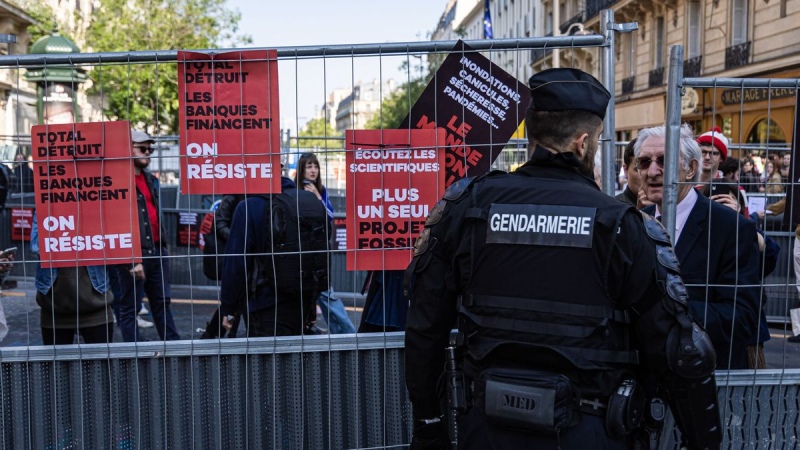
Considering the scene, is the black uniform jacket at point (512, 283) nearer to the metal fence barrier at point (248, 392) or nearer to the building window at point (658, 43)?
the metal fence barrier at point (248, 392)

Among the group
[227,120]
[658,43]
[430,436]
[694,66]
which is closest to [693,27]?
[694,66]

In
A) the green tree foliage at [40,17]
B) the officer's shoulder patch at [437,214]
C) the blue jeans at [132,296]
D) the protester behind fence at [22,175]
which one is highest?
the green tree foliage at [40,17]

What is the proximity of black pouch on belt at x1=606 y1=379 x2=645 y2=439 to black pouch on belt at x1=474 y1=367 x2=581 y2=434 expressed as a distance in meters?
0.10

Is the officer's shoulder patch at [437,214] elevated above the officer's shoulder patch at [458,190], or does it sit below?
below

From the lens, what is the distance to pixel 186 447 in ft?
12.3

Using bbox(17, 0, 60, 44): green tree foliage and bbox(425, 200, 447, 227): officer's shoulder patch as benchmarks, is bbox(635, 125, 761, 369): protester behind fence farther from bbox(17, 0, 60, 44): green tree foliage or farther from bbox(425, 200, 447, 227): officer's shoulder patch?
bbox(17, 0, 60, 44): green tree foliage

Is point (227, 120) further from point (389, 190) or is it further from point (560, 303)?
point (560, 303)

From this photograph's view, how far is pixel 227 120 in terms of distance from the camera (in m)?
3.69

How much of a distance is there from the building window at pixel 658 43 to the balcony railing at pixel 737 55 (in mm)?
6341

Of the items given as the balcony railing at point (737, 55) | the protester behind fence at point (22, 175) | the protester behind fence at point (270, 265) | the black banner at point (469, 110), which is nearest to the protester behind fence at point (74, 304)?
the protester behind fence at point (22, 175)

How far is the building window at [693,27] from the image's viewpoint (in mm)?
26969

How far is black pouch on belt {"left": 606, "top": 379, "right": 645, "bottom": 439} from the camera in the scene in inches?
103

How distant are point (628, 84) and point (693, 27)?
598 centimetres

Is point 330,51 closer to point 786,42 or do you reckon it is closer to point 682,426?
point 682,426
